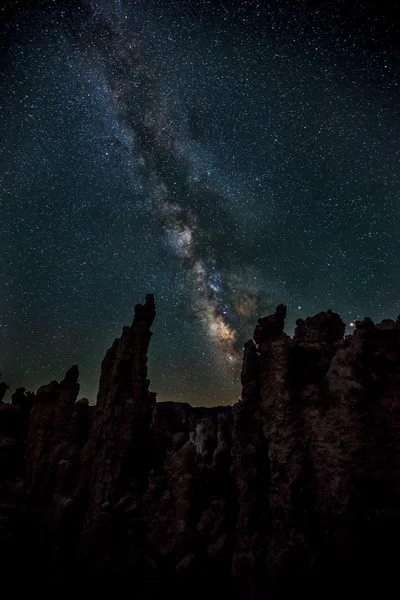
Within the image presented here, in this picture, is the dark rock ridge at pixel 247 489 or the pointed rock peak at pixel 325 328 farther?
the pointed rock peak at pixel 325 328

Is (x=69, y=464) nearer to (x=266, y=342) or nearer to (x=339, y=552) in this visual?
(x=266, y=342)

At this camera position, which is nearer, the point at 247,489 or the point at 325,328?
the point at 247,489

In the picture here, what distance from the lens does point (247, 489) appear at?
1730 centimetres

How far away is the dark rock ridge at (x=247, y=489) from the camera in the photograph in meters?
12.7

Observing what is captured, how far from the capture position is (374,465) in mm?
12641

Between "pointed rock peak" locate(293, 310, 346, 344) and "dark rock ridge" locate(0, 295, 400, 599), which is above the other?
"pointed rock peak" locate(293, 310, 346, 344)

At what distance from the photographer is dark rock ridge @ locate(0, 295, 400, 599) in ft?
Answer: 41.5

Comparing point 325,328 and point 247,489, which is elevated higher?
point 325,328

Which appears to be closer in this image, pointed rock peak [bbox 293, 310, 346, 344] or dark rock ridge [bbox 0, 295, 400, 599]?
dark rock ridge [bbox 0, 295, 400, 599]

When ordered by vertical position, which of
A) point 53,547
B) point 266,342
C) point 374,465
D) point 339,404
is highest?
point 266,342

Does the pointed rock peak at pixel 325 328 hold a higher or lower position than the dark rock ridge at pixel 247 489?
higher

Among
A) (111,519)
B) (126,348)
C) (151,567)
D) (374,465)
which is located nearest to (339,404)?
(374,465)

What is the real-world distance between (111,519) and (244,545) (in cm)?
1031

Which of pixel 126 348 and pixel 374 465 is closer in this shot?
pixel 374 465
